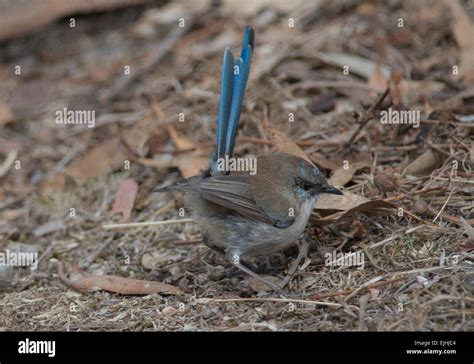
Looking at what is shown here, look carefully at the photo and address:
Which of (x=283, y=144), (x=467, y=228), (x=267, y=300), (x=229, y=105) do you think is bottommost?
(x=267, y=300)

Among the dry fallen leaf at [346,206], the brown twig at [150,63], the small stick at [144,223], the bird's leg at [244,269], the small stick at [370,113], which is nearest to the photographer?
the bird's leg at [244,269]

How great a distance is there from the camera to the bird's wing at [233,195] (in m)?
5.14

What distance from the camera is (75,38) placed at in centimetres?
959

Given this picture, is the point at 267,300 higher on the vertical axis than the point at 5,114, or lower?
lower

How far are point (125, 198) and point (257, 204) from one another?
1.80m

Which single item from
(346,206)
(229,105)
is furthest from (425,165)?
(229,105)

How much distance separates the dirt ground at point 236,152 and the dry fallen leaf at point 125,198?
0.07ft

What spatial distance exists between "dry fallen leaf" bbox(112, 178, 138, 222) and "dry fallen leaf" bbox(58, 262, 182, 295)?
0.93 m

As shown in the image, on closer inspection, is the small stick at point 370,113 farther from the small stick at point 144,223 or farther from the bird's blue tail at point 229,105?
the small stick at point 144,223

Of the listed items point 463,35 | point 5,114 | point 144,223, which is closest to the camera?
point 144,223

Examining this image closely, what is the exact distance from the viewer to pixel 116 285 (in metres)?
5.40

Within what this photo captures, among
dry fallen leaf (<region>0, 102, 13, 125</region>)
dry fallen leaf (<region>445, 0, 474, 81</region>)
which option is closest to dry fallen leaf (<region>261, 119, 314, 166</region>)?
dry fallen leaf (<region>445, 0, 474, 81</region>)

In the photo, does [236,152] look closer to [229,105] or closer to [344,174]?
[229,105]

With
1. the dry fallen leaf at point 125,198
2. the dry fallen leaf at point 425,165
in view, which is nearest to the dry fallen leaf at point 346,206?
the dry fallen leaf at point 425,165
